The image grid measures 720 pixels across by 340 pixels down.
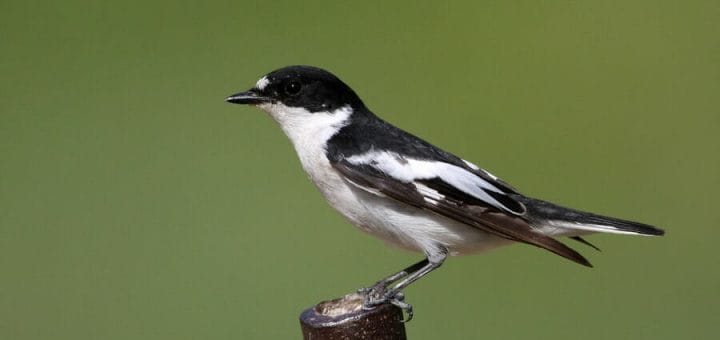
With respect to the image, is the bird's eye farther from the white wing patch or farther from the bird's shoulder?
the white wing patch

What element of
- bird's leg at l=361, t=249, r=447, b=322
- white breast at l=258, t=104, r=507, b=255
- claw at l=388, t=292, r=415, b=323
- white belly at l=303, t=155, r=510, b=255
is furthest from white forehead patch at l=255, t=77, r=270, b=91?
claw at l=388, t=292, r=415, b=323

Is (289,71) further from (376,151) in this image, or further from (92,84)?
(92,84)

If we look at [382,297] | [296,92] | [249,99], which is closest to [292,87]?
[296,92]

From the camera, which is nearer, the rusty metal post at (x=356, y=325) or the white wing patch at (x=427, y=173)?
the rusty metal post at (x=356, y=325)

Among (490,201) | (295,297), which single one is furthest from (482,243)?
(295,297)

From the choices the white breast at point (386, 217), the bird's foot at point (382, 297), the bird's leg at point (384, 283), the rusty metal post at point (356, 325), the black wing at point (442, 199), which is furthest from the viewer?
the white breast at point (386, 217)

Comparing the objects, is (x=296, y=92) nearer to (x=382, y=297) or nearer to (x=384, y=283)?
(x=384, y=283)

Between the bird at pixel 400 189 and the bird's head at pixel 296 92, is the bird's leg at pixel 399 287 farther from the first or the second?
the bird's head at pixel 296 92

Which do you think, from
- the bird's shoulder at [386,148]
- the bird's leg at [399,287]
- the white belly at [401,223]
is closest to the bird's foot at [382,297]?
the bird's leg at [399,287]
